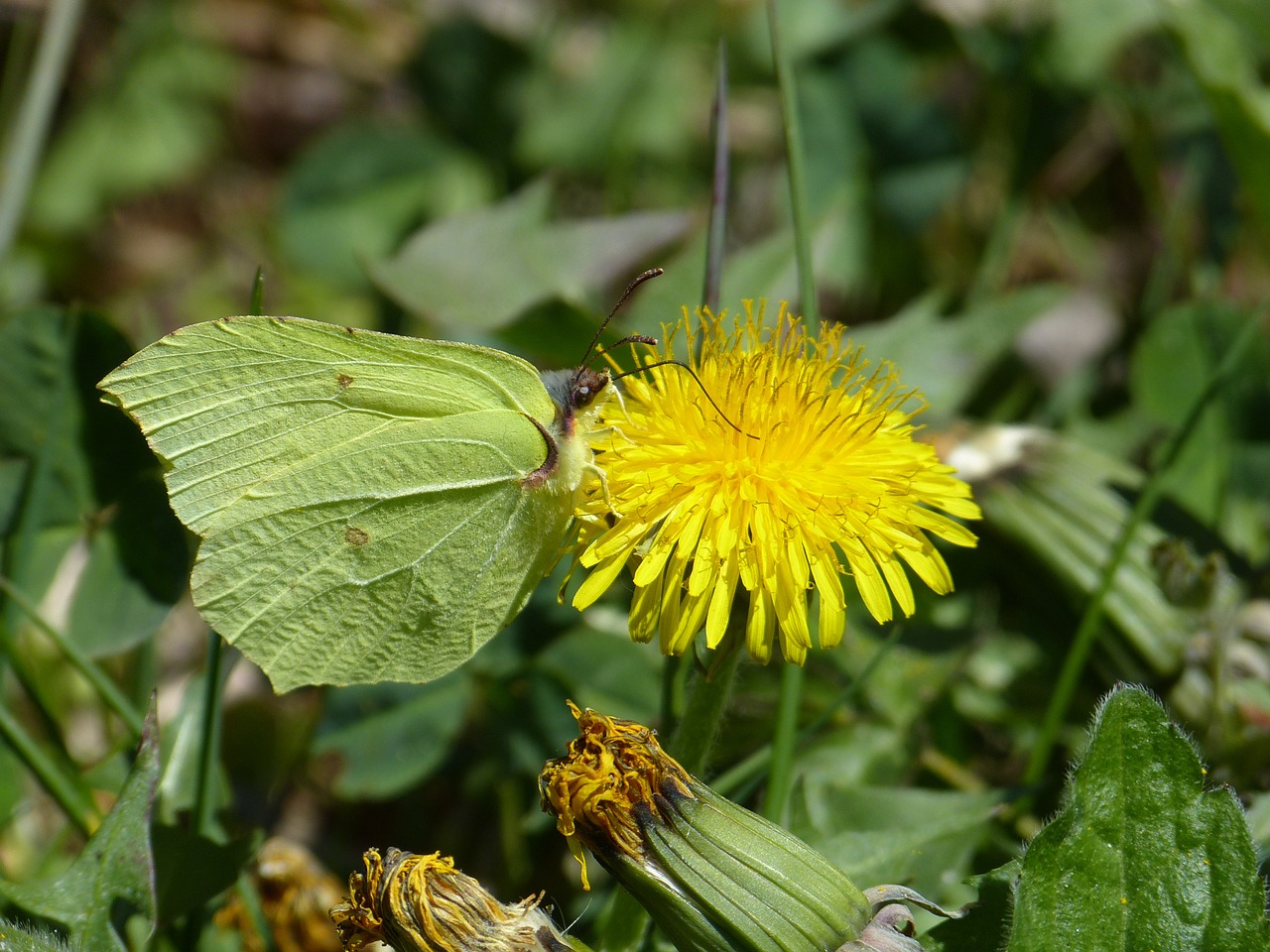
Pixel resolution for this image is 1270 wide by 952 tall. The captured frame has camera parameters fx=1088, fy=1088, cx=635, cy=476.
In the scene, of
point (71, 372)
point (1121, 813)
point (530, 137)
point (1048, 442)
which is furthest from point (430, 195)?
point (1121, 813)

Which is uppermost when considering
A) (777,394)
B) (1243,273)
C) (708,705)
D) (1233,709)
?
(1243,273)

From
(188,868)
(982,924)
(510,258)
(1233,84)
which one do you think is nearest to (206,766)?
(188,868)

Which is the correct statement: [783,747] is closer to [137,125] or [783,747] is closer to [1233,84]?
[1233,84]

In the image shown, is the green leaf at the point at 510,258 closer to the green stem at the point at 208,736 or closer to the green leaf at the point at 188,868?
the green stem at the point at 208,736

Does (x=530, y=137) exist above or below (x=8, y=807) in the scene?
above

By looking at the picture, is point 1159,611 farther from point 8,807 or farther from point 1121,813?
point 8,807

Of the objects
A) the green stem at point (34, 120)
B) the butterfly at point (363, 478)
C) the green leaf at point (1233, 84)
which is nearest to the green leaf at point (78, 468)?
the butterfly at point (363, 478)
